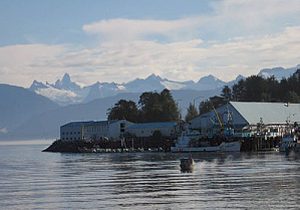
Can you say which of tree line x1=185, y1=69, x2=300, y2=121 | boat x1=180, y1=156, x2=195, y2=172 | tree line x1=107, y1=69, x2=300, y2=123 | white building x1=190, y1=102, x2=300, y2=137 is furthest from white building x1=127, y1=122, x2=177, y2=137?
boat x1=180, y1=156, x2=195, y2=172

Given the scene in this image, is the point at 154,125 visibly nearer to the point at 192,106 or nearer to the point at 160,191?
the point at 192,106

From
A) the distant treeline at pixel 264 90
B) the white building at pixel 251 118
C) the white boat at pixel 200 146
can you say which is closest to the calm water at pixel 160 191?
the white boat at pixel 200 146

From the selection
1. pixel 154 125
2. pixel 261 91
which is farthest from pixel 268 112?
pixel 261 91

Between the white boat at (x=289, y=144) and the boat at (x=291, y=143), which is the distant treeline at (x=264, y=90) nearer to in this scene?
the boat at (x=291, y=143)

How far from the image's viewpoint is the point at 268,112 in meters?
→ 142

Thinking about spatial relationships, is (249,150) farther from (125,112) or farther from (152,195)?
(152,195)

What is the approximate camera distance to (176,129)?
148125mm

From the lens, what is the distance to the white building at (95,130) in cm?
16288

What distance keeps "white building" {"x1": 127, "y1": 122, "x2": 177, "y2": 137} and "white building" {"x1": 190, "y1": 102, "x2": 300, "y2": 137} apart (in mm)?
6528

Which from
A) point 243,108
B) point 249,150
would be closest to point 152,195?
point 249,150

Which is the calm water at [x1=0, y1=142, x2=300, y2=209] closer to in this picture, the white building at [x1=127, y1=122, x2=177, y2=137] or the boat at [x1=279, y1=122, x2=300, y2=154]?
the boat at [x1=279, y1=122, x2=300, y2=154]

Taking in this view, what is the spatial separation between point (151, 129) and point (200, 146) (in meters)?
28.7

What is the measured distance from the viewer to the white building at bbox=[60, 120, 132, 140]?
162875mm

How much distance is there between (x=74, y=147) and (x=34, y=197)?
11677 cm
